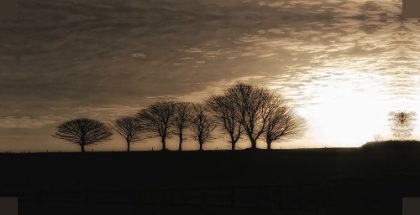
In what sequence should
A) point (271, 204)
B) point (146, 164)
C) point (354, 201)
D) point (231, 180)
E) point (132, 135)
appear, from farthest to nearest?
point (132, 135) < point (146, 164) < point (231, 180) < point (271, 204) < point (354, 201)

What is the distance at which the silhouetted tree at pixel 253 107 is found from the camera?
67188mm

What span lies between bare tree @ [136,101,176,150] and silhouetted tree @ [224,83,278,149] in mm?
8496

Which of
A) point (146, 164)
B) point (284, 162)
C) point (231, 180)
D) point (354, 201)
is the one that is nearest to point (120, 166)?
point (146, 164)

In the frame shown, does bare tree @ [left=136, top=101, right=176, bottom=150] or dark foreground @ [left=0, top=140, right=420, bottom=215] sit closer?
dark foreground @ [left=0, top=140, right=420, bottom=215]

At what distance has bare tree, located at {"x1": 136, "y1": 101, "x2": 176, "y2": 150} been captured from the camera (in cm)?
7262

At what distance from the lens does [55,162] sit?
57000 millimetres

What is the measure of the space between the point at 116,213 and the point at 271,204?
7.65 metres

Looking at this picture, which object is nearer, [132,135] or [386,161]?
[386,161]

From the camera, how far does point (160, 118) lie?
241 ft

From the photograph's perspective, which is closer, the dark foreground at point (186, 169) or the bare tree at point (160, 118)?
the dark foreground at point (186, 169)

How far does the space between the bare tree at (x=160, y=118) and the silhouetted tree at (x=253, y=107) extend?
8496mm

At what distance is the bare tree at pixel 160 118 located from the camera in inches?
2859

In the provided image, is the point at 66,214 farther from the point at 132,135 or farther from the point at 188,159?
the point at 132,135

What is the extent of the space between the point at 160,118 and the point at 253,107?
1196 cm
